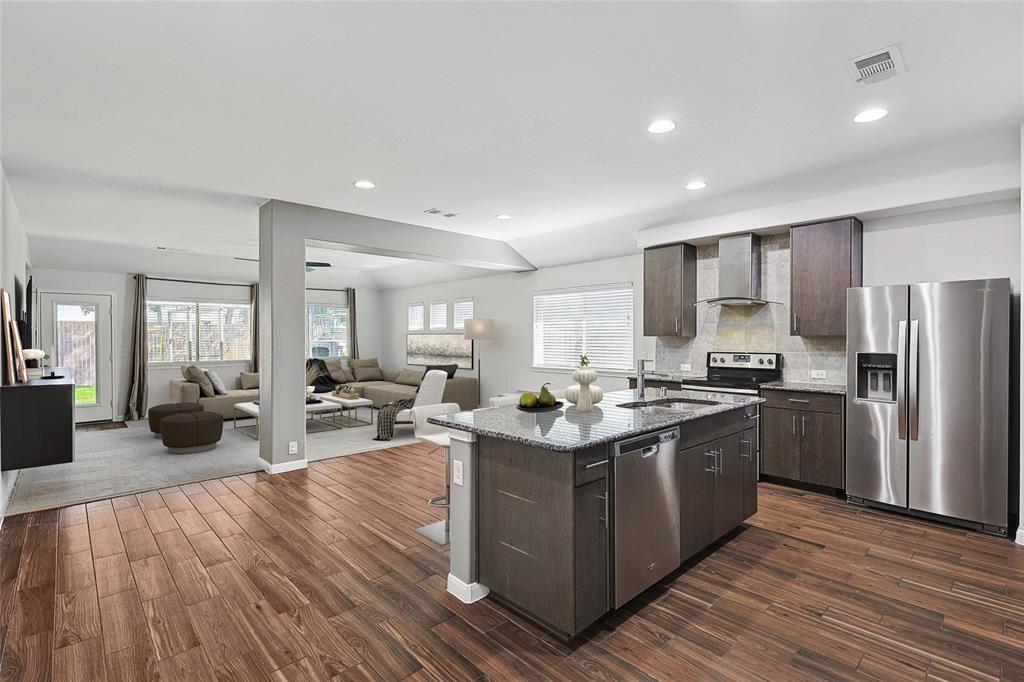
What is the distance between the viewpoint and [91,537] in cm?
352

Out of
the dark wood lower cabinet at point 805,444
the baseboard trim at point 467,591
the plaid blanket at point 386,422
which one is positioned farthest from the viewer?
the plaid blanket at point 386,422

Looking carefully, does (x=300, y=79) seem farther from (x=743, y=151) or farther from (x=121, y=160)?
(x=743, y=151)

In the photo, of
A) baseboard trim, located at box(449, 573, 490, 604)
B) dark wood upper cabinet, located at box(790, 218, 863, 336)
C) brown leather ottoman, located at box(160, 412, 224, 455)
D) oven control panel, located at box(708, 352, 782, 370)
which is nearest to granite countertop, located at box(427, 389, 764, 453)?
baseboard trim, located at box(449, 573, 490, 604)

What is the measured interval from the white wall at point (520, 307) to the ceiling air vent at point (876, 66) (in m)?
3.97

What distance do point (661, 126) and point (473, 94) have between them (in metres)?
1.22

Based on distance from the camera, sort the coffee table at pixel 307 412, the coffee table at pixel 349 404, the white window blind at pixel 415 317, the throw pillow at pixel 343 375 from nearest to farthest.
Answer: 1. the coffee table at pixel 307 412
2. the coffee table at pixel 349 404
3. the throw pillow at pixel 343 375
4. the white window blind at pixel 415 317

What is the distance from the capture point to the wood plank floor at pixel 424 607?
2146mm

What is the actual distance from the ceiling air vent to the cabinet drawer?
2.56m

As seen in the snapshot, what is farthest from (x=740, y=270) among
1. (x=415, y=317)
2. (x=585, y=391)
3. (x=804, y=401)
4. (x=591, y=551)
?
(x=415, y=317)

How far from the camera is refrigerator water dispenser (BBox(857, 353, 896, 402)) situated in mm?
3967

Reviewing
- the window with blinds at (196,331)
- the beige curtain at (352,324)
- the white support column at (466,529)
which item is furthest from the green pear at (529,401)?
the beige curtain at (352,324)

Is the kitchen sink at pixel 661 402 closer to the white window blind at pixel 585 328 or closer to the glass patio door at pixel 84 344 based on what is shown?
the white window blind at pixel 585 328

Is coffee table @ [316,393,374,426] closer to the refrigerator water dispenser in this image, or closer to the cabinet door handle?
the cabinet door handle

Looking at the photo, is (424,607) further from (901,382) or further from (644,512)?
(901,382)
